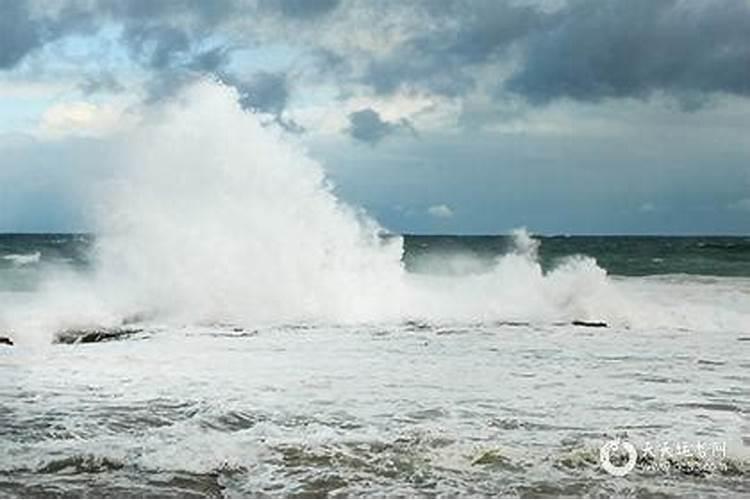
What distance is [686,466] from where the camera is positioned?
6285 mm

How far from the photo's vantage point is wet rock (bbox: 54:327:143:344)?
1395 cm

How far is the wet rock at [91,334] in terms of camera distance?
45.8 ft

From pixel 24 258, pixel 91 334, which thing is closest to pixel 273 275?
pixel 91 334

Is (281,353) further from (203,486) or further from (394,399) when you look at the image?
(203,486)

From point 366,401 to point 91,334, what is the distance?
7188 mm

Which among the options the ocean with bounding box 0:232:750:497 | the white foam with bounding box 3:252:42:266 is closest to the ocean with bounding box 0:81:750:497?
the ocean with bounding box 0:232:750:497

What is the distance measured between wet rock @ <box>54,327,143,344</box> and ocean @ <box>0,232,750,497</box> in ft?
0.51

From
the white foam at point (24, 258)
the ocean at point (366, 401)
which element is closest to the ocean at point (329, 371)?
the ocean at point (366, 401)

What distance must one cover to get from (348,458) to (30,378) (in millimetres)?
4887

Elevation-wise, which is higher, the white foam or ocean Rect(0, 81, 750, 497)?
the white foam

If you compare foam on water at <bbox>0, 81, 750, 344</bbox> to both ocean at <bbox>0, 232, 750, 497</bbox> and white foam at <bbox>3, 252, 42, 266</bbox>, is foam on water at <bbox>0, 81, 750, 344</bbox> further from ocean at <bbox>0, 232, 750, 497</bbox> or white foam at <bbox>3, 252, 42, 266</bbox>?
white foam at <bbox>3, 252, 42, 266</bbox>

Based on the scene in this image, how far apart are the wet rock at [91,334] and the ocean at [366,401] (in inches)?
6.1

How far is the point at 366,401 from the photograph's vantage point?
859 centimetres

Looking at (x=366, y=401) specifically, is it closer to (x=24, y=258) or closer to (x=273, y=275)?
(x=273, y=275)
